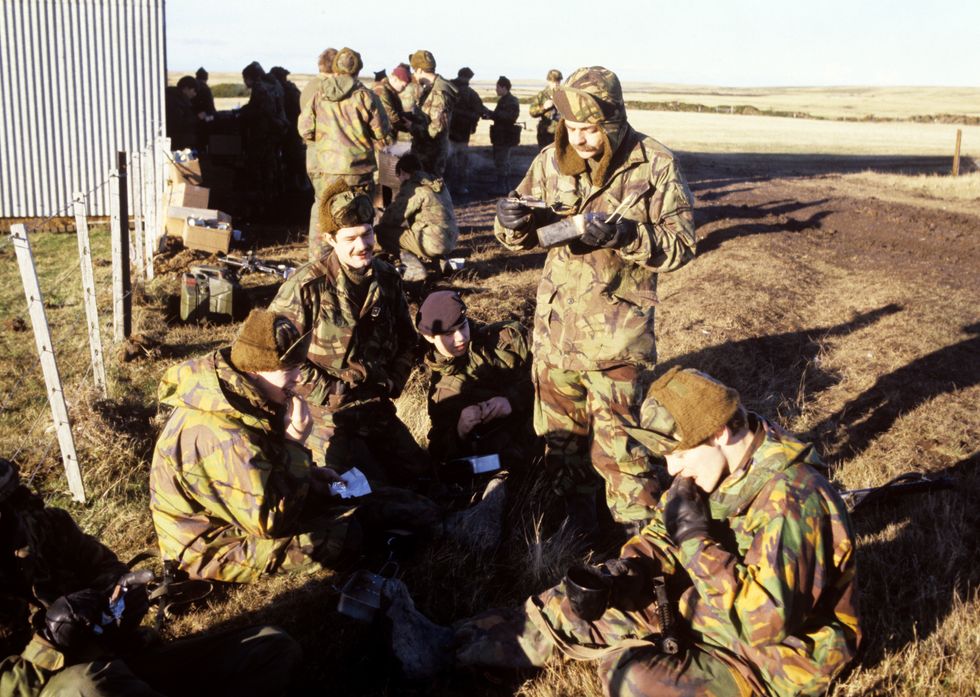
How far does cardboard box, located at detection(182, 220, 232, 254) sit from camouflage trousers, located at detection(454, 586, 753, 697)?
7.34m

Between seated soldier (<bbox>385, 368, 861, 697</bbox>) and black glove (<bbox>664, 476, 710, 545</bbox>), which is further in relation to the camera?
black glove (<bbox>664, 476, 710, 545</bbox>)

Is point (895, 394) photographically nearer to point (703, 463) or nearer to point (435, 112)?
point (703, 463)

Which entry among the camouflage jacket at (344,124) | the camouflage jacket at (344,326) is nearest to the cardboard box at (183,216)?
the camouflage jacket at (344,124)

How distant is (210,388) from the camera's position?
3373 millimetres

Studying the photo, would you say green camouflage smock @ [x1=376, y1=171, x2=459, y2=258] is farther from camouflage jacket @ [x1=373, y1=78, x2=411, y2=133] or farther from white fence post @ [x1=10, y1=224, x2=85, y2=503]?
white fence post @ [x1=10, y1=224, x2=85, y2=503]

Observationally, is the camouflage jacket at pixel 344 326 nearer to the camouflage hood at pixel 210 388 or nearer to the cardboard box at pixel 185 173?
the camouflage hood at pixel 210 388

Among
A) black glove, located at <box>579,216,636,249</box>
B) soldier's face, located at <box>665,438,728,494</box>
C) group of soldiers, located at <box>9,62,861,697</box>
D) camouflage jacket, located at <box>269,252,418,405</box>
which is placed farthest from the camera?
camouflage jacket, located at <box>269,252,418,405</box>

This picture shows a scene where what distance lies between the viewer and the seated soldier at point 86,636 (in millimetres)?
2820

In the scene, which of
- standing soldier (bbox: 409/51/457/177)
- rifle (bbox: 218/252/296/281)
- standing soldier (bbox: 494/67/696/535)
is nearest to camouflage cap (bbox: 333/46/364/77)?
rifle (bbox: 218/252/296/281)

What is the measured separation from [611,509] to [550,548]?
502 millimetres

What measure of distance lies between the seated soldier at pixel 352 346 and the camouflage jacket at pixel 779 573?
240 centimetres

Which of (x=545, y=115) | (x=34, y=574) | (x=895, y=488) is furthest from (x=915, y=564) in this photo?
(x=545, y=115)

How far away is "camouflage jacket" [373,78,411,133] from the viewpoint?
1111 centimetres

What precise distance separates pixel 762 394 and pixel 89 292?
5.13 metres
